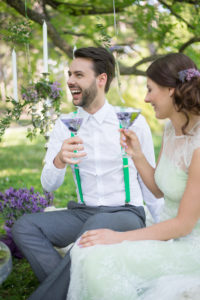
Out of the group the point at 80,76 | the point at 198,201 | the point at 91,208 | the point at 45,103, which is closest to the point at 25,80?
the point at 45,103

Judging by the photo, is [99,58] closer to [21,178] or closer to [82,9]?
[82,9]

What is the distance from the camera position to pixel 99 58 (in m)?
3.02

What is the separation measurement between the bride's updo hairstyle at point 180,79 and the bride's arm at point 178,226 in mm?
273

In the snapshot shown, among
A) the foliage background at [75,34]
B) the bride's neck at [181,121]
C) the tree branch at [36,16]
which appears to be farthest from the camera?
the tree branch at [36,16]

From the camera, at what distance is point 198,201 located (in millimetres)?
1973

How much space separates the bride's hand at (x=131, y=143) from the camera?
2355mm

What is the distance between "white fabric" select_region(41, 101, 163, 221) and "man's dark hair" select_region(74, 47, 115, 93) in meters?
0.29

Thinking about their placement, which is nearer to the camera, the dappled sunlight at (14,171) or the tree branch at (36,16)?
the tree branch at (36,16)

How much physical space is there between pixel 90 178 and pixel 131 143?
0.65 meters

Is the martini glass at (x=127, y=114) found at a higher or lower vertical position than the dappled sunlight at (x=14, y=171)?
higher

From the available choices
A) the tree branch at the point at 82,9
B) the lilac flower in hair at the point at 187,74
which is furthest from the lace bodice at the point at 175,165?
the tree branch at the point at 82,9

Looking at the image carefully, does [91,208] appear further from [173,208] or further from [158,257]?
[158,257]

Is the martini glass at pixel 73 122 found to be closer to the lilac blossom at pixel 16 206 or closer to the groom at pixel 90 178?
the groom at pixel 90 178

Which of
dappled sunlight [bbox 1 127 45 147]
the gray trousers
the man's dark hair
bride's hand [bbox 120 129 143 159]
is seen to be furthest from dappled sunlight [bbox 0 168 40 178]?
bride's hand [bbox 120 129 143 159]
